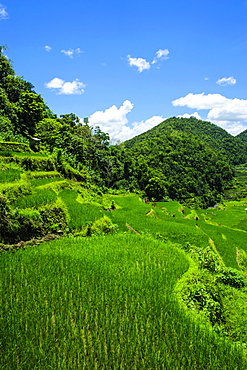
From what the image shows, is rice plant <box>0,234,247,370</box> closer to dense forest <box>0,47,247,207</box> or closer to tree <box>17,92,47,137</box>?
dense forest <box>0,47,247,207</box>

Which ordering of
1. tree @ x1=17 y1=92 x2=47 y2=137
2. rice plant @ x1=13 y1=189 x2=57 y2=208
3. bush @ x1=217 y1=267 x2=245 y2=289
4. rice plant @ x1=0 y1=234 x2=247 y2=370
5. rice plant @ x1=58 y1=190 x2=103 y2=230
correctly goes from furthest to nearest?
tree @ x1=17 y1=92 x2=47 y2=137, rice plant @ x1=58 y1=190 x2=103 y2=230, rice plant @ x1=13 y1=189 x2=57 y2=208, bush @ x1=217 y1=267 x2=245 y2=289, rice plant @ x1=0 y1=234 x2=247 y2=370

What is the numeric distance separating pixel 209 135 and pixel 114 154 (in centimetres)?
11791

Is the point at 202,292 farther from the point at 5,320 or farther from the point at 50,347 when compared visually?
the point at 5,320

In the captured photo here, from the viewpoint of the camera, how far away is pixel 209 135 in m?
144

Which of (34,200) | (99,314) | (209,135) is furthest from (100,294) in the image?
(209,135)

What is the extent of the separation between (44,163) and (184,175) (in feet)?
249

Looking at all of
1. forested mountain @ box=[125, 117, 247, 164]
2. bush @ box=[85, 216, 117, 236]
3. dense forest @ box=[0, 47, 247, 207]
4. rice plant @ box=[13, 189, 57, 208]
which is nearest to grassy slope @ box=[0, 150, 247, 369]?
rice plant @ box=[13, 189, 57, 208]

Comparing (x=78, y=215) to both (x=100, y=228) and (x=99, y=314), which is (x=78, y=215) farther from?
(x=99, y=314)

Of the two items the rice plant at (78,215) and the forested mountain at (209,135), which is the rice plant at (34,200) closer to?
the rice plant at (78,215)

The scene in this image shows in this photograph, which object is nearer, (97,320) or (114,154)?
(97,320)

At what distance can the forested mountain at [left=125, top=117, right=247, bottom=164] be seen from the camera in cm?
12597

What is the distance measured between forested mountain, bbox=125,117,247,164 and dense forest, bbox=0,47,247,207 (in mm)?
983

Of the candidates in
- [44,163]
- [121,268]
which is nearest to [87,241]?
[121,268]

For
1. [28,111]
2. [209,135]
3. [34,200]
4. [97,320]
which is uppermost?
[209,135]
